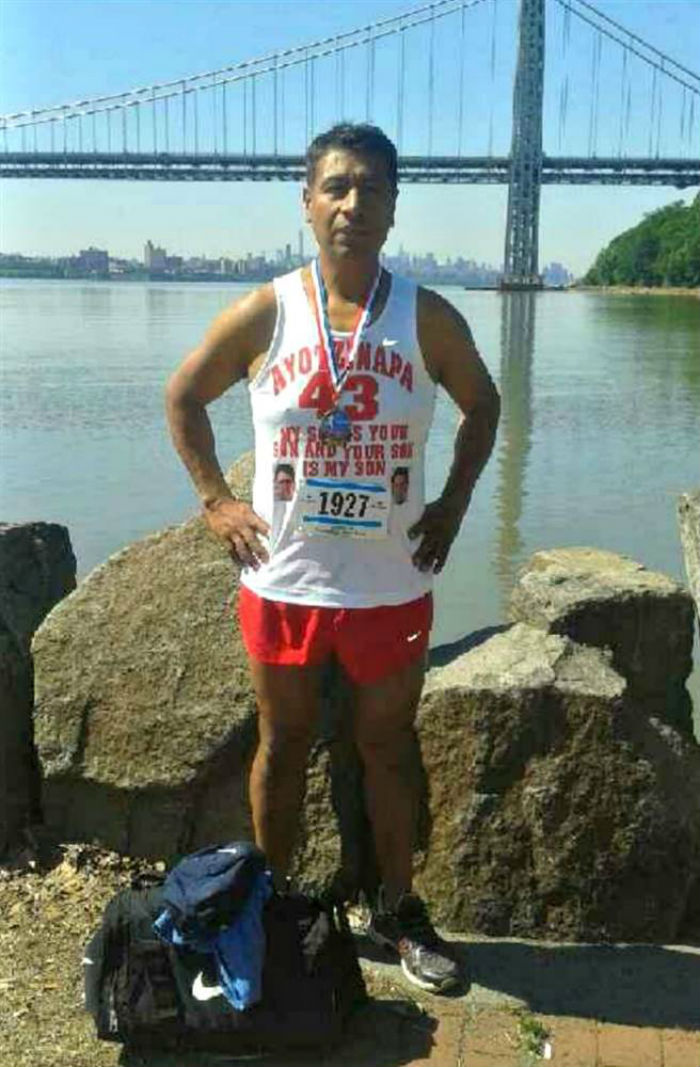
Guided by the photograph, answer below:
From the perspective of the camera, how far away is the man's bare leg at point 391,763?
2674mm

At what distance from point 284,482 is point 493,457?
33.2ft

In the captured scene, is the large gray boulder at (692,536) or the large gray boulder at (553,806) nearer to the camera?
the large gray boulder at (553,806)

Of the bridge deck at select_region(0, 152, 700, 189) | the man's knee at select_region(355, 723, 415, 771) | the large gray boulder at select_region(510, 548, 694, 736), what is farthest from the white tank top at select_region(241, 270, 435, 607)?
the bridge deck at select_region(0, 152, 700, 189)

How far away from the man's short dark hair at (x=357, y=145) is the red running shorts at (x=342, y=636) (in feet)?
2.66

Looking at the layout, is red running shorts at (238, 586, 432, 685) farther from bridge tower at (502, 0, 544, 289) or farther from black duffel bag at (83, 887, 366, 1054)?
bridge tower at (502, 0, 544, 289)

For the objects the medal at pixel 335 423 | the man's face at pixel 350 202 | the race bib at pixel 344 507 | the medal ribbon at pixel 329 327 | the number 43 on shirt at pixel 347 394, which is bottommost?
the race bib at pixel 344 507

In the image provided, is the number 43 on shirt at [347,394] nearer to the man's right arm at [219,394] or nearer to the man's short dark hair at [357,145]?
the man's right arm at [219,394]

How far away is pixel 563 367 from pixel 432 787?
871 inches

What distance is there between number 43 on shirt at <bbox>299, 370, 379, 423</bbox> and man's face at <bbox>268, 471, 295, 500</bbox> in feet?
0.47

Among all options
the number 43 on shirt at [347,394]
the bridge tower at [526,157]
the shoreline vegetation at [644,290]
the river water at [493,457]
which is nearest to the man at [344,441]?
the number 43 on shirt at [347,394]

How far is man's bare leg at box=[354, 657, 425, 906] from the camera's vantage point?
8.77ft

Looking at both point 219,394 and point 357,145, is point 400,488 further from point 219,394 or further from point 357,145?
point 357,145

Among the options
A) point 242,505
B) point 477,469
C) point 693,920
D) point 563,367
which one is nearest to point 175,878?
point 242,505

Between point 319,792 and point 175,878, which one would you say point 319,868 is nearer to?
point 319,792
